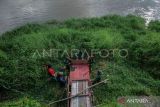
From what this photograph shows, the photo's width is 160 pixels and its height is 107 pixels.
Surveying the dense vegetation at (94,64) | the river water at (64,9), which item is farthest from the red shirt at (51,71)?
the river water at (64,9)

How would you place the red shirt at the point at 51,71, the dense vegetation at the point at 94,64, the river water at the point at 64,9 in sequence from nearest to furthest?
the dense vegetation at the point at 94,64, the red shirt at the point at 51,71, the river water at the point at 64,9

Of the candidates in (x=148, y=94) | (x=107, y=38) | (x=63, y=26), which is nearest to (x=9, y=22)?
(x=63, y=26)

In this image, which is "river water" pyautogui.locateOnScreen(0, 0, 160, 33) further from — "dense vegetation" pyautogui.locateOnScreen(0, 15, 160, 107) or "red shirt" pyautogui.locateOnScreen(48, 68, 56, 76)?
"red shirt" pyautogui.locateOnScreen(48, 68, 56, 76)

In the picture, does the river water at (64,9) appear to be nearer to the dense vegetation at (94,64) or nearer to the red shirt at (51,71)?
the dense vegetation at (94,64)

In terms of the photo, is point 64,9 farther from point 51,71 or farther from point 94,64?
point 51,71

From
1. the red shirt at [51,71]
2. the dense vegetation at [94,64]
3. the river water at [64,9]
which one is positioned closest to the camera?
the dense vegetation at [94,64]

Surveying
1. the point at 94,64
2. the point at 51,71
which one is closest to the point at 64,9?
the point at 94,64
